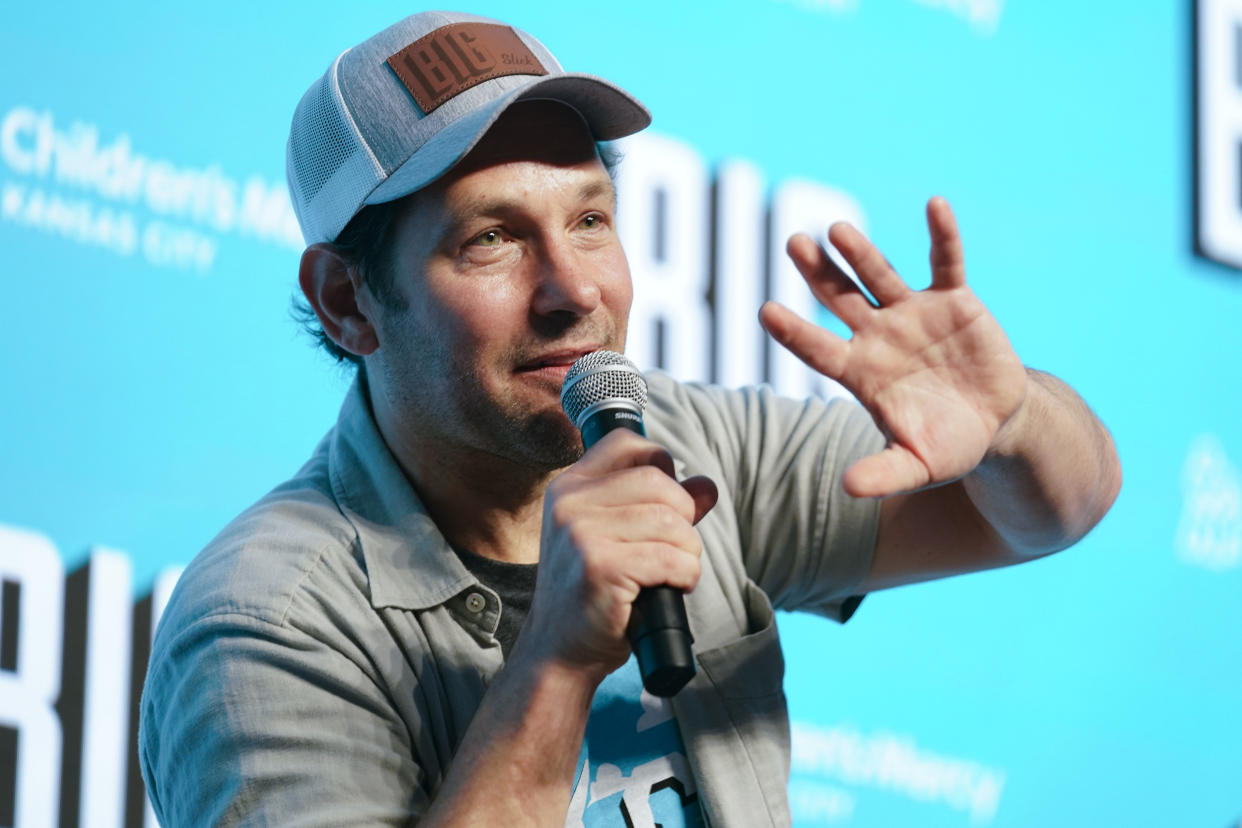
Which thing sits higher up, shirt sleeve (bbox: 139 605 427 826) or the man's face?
the man's face

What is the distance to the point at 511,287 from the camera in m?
1.21

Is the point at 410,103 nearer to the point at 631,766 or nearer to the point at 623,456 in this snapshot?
the point at 623,456

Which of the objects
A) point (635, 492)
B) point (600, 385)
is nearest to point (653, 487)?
point (635, 492)

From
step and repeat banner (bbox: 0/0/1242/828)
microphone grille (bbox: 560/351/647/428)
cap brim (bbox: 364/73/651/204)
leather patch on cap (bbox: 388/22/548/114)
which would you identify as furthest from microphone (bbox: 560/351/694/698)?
step and repeat banner (bbox: 0/0/1242/828)

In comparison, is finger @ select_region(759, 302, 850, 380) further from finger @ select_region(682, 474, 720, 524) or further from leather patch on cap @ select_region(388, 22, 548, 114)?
leather patch on cap @ select_region(388, 22, 548, 114)

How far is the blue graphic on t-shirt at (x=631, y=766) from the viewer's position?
121 centimetres

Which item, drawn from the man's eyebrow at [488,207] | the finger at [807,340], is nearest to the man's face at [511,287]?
the man's eyebrow at [488,207]

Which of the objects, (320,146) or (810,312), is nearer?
(320,146)

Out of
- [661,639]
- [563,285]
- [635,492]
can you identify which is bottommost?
[661,639]

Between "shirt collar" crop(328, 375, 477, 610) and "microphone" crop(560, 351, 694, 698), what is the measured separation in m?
0.20

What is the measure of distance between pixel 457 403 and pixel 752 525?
0.39m

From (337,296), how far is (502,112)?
1.03 feet

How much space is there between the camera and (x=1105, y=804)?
2623 millimetres

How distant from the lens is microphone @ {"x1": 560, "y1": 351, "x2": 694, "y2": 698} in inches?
34.2
